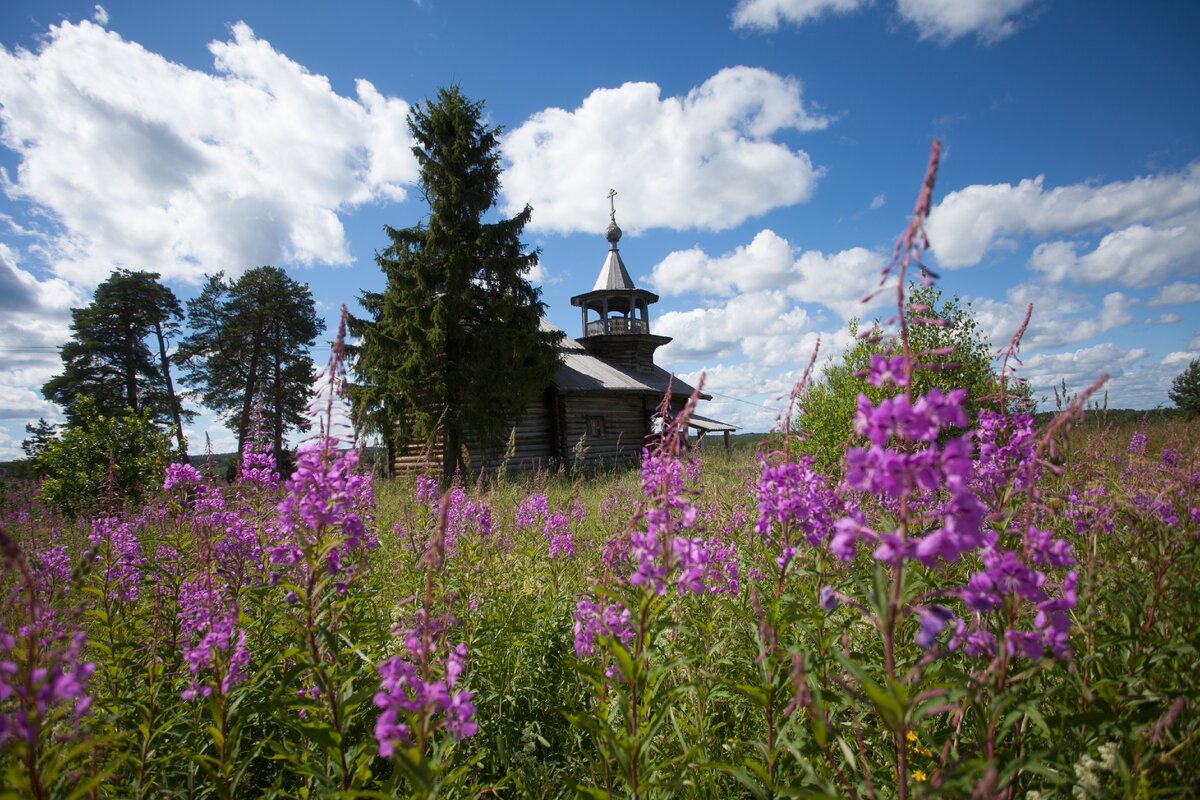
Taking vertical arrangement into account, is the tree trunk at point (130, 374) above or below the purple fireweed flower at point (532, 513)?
above

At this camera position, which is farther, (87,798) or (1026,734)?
(1026,734)

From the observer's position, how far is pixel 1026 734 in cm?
219

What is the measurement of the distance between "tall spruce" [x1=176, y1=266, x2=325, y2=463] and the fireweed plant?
103 feet

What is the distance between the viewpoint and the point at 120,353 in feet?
95.2

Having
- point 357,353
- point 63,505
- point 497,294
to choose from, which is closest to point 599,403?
point 497,294

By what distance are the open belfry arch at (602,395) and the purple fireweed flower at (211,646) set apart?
1034cm

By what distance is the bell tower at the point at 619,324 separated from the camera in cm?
2881

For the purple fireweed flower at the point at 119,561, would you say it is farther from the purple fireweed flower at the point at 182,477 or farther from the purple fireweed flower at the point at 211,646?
the purple fireweed flower at the point at 211,646

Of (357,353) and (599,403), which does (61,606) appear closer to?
(357,353)

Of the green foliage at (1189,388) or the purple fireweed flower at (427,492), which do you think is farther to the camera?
the green foliage at (1189,388)

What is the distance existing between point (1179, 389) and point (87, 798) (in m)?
54.6

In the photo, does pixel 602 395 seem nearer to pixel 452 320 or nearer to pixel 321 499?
pixel 452 320

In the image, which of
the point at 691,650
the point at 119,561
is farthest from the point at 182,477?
the point at 691,650

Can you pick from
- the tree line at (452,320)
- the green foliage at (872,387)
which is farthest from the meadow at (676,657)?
the tree line at (452,320)
